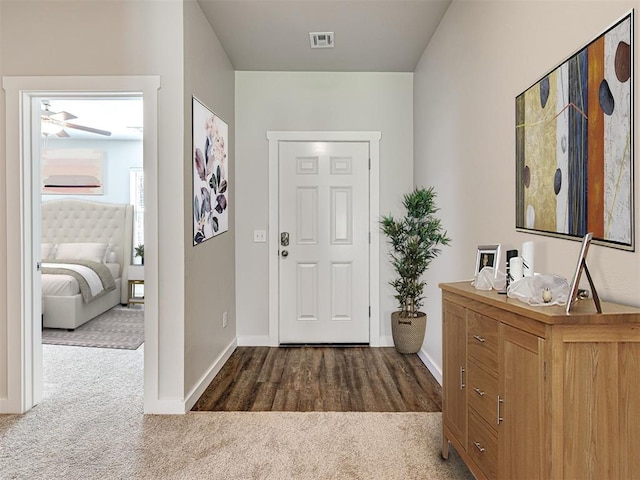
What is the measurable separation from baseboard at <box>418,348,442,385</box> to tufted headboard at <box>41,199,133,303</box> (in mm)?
4486

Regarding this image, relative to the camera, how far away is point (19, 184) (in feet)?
9.55

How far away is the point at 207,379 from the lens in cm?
342

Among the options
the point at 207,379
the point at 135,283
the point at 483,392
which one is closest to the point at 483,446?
the point at 483,392

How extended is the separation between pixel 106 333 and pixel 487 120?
14.0ft

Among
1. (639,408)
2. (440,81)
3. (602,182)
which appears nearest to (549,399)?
(639,408)

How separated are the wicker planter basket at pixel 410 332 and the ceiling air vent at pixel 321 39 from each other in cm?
231

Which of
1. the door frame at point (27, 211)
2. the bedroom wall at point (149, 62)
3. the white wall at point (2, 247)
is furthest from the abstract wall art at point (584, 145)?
the white wall at point (2, 247)

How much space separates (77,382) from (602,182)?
139 inches

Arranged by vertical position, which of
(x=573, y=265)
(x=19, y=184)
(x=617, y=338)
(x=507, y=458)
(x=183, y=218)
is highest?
(x=19, y=184)

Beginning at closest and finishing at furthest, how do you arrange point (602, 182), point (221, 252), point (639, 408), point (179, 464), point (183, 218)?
point (639, 408)
point (602, 182)
point (179, 464)
point (183, 218)
point (221, 252)

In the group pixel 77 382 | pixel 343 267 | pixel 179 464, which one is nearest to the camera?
pixel 179 464

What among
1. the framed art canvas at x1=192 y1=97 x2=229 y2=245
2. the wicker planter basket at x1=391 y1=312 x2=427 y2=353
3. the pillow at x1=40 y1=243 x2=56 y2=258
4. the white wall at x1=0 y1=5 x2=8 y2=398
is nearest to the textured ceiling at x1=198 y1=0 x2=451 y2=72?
the framed art canvas at x1=192 y1=97 x2=229 y2=245

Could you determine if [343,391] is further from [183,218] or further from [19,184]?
[19,184]

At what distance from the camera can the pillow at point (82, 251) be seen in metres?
6.40
